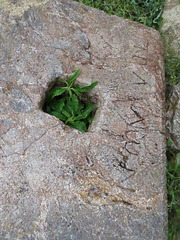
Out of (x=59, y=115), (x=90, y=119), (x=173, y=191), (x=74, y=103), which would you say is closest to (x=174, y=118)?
(x=173, y=191)

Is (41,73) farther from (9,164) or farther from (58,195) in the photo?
(58,195)

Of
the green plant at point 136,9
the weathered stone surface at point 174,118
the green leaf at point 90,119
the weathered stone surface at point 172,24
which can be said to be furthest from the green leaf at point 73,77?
the green plant at point 136,9

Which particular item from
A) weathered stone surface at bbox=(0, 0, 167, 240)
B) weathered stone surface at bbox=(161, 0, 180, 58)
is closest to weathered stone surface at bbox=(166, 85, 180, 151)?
weathered stone surface at bbox=(0, 0, 167, 240)

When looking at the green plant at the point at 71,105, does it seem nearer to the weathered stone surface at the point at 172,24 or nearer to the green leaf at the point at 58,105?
the green leaf at the point at 58,105

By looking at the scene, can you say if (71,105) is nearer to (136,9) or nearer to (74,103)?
(74,103)

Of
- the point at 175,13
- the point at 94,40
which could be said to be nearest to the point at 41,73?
the point at 94,40

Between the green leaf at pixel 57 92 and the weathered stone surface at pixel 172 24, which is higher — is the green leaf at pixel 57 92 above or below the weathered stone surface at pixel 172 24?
below
